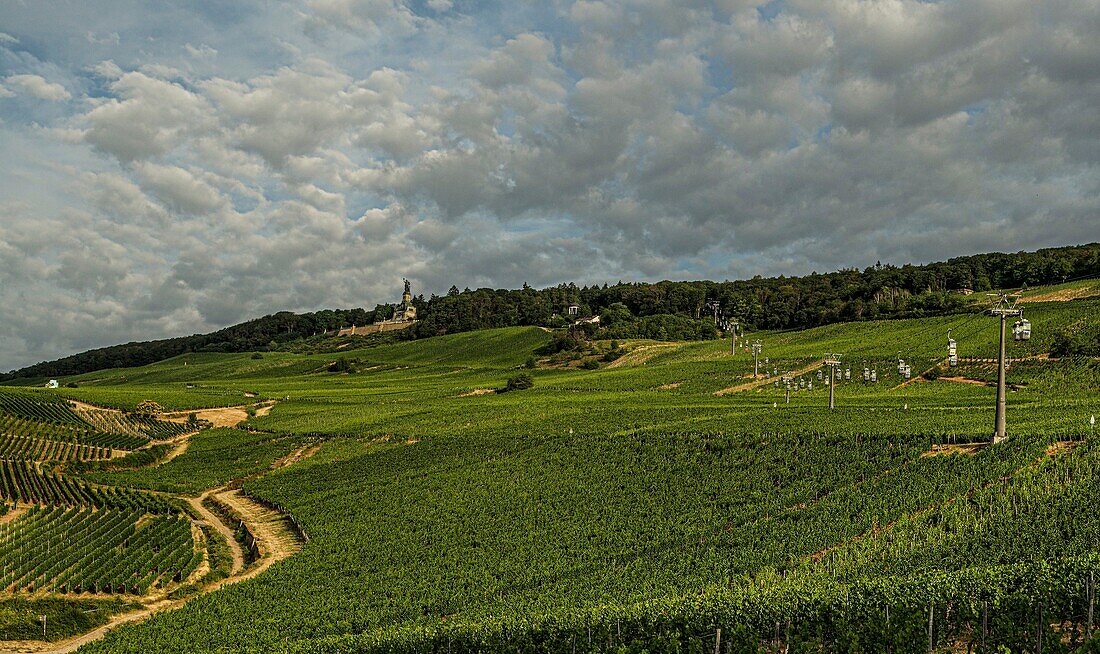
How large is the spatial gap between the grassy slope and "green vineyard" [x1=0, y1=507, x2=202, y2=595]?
8514 millimetres

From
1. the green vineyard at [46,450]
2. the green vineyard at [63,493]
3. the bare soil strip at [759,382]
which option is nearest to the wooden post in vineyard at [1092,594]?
the green vineyard at [63,493]

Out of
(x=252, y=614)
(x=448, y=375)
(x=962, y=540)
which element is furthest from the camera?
(x=448, y=375)

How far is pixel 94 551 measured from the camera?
156ft

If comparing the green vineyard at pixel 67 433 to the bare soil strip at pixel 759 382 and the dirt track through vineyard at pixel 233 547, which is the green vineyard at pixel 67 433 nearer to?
the dirt track through vineyard at pixel 233 547

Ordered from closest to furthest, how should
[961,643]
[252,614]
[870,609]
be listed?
[961,643] < [870,609] < [252,614]

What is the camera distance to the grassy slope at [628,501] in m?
30.9

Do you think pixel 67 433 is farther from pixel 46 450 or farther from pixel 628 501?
pixel 628 501

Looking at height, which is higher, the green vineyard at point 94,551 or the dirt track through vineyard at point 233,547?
the green vineyard at point 94,551

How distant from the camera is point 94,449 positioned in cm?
8938

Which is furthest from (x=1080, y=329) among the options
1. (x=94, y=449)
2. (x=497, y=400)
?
(x=94, y=449)

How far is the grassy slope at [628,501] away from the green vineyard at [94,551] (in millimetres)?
8514

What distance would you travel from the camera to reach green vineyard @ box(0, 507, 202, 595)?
1663 inches

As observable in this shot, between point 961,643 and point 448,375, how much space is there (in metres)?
142

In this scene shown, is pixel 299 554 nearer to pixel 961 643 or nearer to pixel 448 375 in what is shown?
pixel 961 643
